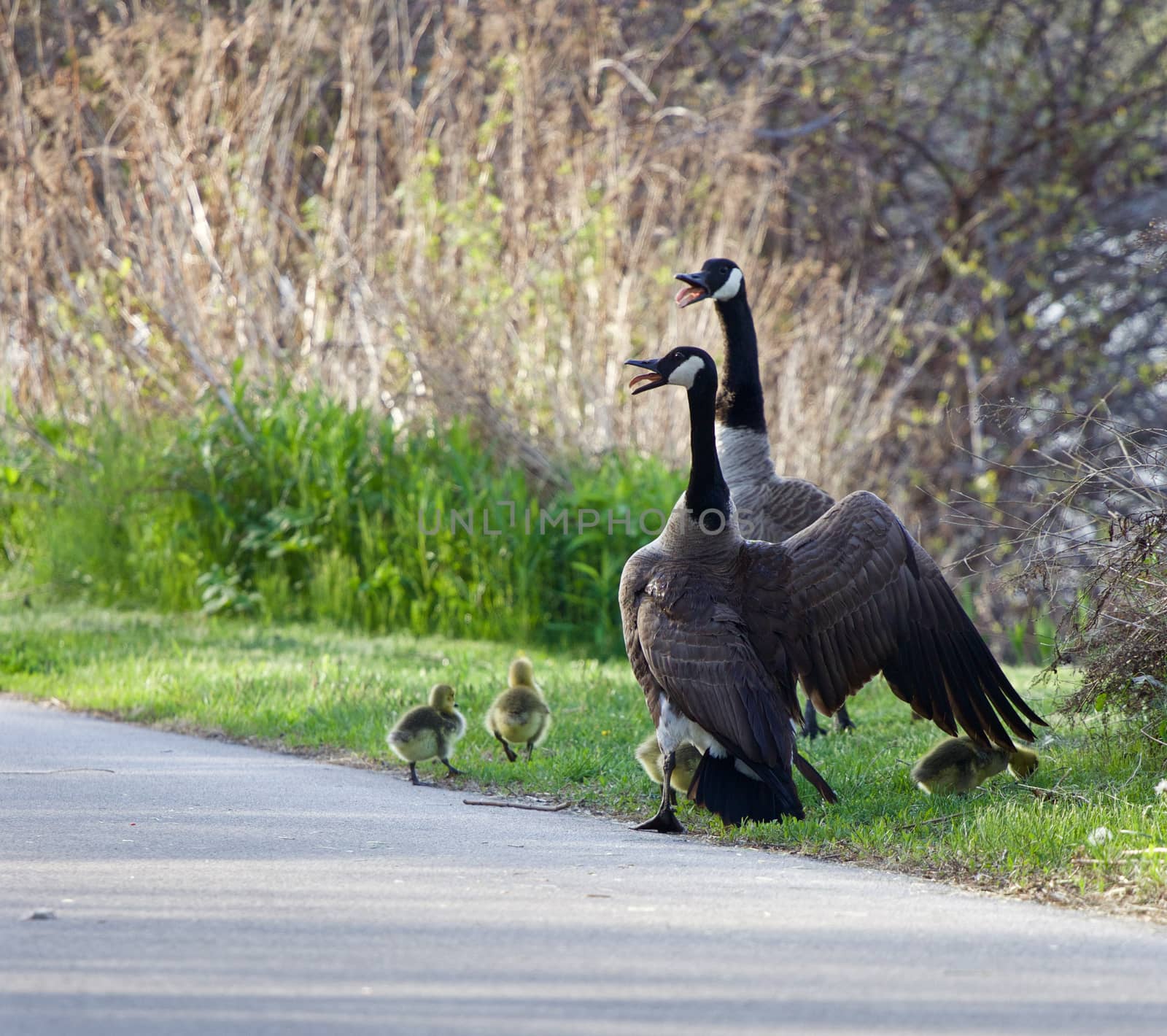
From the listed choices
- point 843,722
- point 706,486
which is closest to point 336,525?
point 843,722

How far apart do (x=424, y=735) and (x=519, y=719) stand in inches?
22.4

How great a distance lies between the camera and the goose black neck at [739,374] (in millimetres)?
8883

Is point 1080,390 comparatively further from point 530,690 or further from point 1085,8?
point 530,690

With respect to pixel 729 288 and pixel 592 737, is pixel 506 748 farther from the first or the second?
pixel 729 288

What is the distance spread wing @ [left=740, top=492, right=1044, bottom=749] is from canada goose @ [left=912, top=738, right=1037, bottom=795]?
157 mm

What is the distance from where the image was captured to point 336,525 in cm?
1269

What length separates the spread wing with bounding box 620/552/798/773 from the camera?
6.09 m

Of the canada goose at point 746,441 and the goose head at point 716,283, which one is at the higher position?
the goose head at point 716,283

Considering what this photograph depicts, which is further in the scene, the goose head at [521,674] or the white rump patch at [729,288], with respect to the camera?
the white rump patch at [729,288]

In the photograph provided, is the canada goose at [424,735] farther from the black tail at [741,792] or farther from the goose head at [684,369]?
the goose head at [684,369]

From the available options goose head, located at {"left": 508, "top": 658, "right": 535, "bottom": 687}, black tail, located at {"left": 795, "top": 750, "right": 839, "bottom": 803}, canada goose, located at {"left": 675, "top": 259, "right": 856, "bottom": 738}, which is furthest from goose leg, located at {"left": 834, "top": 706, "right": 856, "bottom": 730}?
black tail, located at {"left": 795, "top": 750, "right": 839, "bottom": 803}

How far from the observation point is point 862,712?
9336mm

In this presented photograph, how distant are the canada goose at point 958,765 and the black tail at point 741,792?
0.79 metres

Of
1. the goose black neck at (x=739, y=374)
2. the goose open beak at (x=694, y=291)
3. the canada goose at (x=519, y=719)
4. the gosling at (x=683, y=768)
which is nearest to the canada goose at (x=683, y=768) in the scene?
the gosling at (x=683, y=768)
